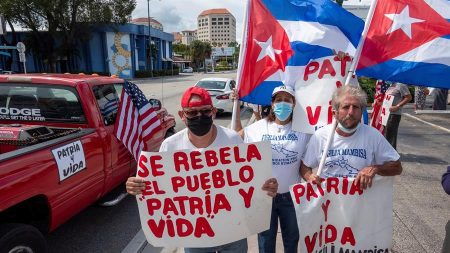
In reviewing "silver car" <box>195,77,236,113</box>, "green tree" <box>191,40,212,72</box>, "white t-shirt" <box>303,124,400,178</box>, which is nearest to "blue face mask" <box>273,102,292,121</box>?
"white t-shirt" <box>303,124,400,178</box>

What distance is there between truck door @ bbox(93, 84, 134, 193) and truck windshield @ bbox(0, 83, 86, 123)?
1.00 ft

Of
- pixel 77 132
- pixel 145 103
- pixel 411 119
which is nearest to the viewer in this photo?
pixel 77 132

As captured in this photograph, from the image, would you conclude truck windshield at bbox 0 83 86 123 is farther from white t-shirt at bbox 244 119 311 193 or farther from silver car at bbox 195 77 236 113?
silver car at bbox 195 77 236 113

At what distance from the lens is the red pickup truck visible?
3.04 metres

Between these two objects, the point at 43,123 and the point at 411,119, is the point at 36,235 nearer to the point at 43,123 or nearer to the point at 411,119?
the point at 43,123

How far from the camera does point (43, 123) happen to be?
14.6ft

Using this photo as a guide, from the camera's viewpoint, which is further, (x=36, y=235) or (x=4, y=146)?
(x=4, y=146)

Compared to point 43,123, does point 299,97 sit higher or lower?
higher

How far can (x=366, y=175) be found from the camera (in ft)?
8.48

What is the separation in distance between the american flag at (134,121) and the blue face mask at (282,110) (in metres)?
2.27

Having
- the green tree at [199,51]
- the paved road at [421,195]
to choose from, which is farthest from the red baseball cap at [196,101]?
the green tree at [199,51]

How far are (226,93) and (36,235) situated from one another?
1131cm

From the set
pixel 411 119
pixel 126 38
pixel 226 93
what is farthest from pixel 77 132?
pixel 126 38

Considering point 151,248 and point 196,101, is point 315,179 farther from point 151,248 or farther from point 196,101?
point 151,248
